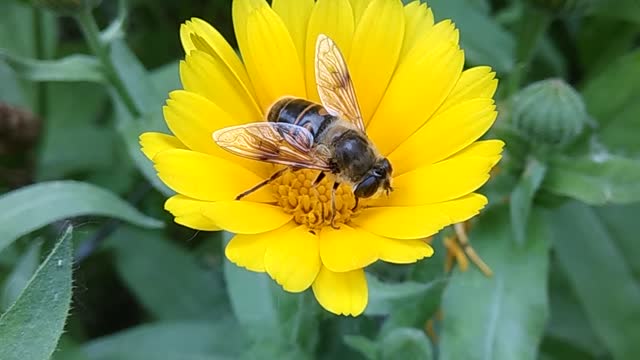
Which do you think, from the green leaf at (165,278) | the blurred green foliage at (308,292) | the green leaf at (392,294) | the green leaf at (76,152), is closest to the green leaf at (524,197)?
the blurred green foliage at (308,292)

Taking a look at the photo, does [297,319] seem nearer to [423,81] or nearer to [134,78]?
[423,81]

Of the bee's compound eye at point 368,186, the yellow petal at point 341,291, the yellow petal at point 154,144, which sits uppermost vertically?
the yellow petal at point 154,144

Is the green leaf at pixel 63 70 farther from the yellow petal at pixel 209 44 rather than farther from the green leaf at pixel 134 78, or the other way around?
the yellow petal at pixel 209 44

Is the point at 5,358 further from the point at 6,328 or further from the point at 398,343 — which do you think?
the point at 398,343

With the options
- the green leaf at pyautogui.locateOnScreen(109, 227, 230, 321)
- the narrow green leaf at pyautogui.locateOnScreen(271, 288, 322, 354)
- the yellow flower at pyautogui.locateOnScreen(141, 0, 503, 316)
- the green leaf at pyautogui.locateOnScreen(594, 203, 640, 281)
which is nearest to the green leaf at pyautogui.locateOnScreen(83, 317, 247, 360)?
the green leaf at pyautogui.locateOnScreen(109, 227, 230, 321)

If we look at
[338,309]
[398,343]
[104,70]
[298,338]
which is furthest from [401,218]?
[104,70]

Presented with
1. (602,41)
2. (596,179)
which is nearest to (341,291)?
(596,179)

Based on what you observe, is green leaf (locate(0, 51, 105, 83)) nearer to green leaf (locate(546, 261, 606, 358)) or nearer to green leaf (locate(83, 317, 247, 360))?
green leaf (locate(83, 317, 247, 360))
